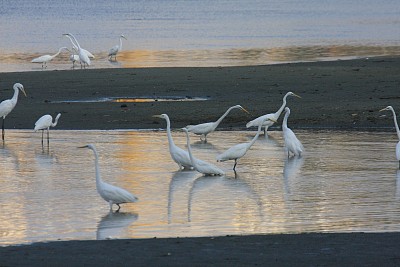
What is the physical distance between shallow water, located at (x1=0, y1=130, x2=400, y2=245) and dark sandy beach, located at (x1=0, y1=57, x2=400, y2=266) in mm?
913

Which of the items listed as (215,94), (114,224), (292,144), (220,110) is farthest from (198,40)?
(114,224)

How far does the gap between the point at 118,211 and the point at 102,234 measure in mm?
1436

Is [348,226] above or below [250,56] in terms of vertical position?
below

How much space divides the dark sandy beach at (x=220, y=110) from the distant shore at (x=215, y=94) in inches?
0.8

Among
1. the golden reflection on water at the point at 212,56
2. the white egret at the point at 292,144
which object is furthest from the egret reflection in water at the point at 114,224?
the golden reflection on water at the point at 212,56

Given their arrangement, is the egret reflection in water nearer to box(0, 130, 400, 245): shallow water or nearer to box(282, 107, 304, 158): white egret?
box(0, 130, 400, 245): shallow water

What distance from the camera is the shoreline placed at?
8.37 meters

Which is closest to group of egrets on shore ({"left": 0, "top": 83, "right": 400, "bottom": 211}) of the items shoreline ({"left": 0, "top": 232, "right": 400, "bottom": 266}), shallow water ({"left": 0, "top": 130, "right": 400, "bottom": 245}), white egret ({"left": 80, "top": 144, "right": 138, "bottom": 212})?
white egret ({"left": 80, "top": 144, "right": 138, "bottom": 212})

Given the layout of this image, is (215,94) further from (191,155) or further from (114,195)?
(114,195)

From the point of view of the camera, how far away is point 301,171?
14531mm

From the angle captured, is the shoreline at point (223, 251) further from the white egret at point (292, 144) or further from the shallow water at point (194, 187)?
the white egret at point (292, 144)

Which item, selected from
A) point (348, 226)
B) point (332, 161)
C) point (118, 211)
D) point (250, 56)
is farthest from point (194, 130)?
point (250, 56)

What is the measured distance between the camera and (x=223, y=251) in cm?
879

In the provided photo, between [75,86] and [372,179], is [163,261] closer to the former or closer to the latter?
[372,179]
